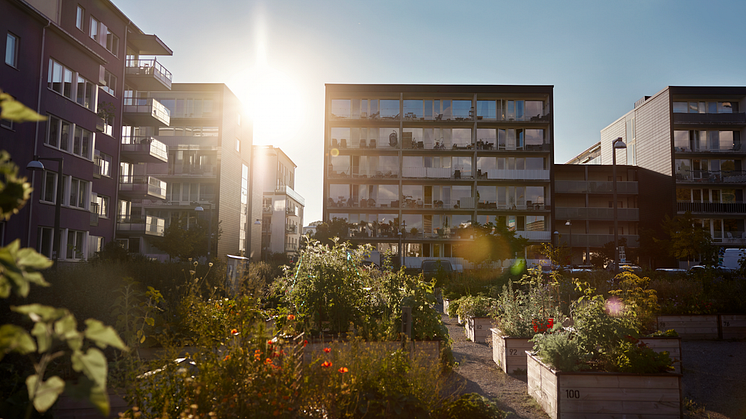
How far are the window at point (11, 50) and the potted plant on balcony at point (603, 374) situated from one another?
24129mm

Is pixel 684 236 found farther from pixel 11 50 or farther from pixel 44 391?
pixel 44 391

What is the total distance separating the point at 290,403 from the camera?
408 cm

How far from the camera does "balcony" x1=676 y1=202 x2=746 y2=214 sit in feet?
153

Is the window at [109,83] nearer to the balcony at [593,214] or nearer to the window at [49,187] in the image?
the window at [49,187]

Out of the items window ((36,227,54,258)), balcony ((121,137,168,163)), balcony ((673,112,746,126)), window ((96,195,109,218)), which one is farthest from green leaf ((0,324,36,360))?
balcony ((673,112,746,126))

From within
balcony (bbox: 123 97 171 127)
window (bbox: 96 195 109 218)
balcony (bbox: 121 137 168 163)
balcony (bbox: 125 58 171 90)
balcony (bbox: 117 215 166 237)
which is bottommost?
balcony (bbox: 117 215 166 237)

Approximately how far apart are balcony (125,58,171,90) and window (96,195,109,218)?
10335 millimetres

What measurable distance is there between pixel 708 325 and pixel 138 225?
37.7m

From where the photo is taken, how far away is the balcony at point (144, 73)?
35375 mm

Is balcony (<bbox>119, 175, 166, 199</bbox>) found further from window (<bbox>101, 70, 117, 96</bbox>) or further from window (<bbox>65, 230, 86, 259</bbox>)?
window (<bbox>65, 230, 86, 259</bbox>)

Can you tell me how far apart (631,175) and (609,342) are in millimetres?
50424

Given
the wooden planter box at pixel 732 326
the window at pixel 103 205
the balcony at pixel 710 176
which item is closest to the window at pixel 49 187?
the window at pixel 103 205

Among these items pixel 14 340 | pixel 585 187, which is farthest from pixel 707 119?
pixel 14 340

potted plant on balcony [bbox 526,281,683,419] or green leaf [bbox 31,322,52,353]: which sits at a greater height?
green leaf [bbox 31,322,52,353]
